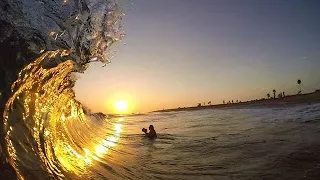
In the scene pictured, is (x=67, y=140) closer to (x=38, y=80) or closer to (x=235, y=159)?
(x=38, y=80)

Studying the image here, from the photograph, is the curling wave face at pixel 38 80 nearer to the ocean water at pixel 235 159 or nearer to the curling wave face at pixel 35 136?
the curling wave face at pixel 35 136

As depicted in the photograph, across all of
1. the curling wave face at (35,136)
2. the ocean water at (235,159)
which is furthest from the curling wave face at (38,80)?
the ocean water at (235,159)

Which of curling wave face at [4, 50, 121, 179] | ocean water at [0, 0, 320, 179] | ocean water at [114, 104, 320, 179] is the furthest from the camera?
ocean water at [114, 104, 320, 179]

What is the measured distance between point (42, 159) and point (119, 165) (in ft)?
7.57

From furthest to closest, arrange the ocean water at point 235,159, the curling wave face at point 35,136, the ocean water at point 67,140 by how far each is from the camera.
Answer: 1. the ocean water at point 235,159
2. the ocean water at point 67,140
3. the curling wave face at point 35,136

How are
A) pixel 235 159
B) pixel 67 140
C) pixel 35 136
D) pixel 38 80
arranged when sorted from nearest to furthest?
1. pixel 35 136
2. pixel 38 80
3. pixel 67 140
4. pixel 235 159

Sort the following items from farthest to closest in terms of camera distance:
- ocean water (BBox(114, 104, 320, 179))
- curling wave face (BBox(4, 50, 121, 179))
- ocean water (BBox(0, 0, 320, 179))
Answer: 1. ocean water (BBox(114, 104, 320, 179))
2. ocean water (BBox(0, 0, 320, 179))
3. curling wave face (BBox(4, 50, 121, 179))

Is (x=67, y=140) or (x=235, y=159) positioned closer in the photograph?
(x=67, y=140)

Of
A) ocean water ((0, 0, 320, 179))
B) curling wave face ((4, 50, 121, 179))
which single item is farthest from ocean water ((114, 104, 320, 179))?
curling wave face ((4, 50, 121, 179))

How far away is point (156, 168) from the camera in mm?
6488

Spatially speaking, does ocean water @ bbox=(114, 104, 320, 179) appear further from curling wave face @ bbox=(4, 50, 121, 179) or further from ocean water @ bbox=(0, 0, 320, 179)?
curling wave face @ bbox=(4, 50, 121, 179)

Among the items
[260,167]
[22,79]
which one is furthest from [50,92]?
[260,167]

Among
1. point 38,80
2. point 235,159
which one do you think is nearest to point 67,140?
point 38,80

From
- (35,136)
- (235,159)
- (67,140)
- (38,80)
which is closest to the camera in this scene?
(35,136)
